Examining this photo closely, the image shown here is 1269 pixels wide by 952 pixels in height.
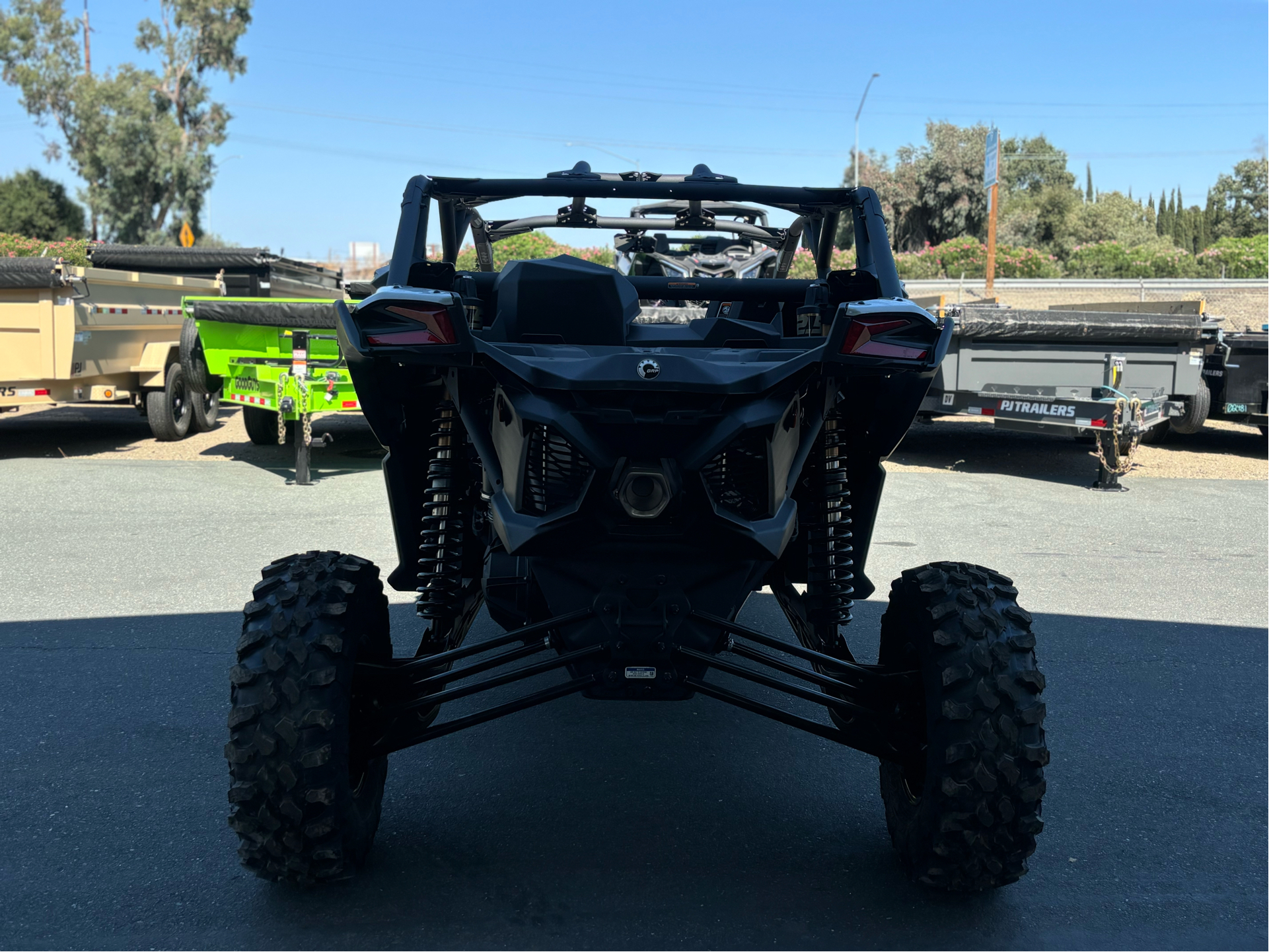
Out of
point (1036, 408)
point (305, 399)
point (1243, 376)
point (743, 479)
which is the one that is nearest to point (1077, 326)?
point (1036, 408)

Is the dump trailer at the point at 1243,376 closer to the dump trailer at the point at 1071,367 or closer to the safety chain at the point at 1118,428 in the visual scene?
the dump trailer at the point at 1071,367

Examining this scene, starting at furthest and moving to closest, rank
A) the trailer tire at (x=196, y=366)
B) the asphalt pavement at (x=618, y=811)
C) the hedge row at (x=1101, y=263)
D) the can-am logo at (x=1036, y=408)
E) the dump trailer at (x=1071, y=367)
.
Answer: the hedge row at (x=1101, y=263)
the trailer tire at (x=196, y=366)
the dump trailer at (x=1071, y=367)
the can-am logo at (x=1036, y=408)
the asphalt pavement at (x=618, y=811)

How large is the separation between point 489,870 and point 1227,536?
6.91m

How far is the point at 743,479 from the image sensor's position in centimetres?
290

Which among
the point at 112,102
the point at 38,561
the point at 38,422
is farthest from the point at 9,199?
the point at 38,561

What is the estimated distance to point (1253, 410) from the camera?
11867mm

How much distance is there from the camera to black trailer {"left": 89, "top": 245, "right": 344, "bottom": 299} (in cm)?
1346

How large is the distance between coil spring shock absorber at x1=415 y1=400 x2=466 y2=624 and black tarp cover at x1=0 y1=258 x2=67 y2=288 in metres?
7.90

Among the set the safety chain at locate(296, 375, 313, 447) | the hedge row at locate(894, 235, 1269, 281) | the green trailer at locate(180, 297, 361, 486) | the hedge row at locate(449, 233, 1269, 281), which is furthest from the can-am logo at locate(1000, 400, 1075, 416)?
the hedge row at locate(894, 235, 1269, 281)

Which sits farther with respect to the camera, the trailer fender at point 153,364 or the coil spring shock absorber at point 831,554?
the trailer fender at point 153,364

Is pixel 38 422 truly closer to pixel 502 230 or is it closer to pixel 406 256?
pixel 502 230

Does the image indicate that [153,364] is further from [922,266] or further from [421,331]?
[922,266]

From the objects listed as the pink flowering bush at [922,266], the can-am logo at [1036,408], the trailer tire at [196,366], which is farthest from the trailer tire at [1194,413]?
the pink flowering bush at [922,266]

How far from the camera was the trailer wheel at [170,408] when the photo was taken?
11586 mm
